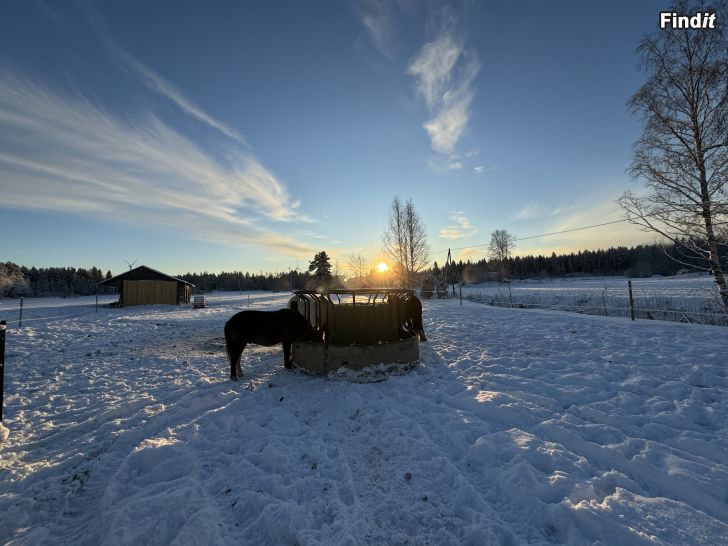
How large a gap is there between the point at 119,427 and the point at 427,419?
4.03 metres

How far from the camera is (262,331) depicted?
6371 millimetres

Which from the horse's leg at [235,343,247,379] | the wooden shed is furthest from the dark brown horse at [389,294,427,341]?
the wooden shed

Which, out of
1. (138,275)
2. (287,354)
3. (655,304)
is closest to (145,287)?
(138,275)

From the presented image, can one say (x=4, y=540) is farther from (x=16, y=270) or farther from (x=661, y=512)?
(x=16, y=270)

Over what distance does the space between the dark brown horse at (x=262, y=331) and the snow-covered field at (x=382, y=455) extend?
474 mm

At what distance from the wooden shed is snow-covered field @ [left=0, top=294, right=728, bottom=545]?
28.9 meters

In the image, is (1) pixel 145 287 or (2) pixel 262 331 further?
(1) pixel 145 287

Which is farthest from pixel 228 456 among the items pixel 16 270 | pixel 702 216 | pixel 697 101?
pixel 16 270

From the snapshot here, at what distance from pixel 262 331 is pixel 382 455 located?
3780 millimetres

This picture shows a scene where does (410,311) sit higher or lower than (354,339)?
higher

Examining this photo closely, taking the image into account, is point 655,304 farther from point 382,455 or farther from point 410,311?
point 382,455

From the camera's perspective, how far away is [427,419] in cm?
414

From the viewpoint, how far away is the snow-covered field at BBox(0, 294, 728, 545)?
2.43 m

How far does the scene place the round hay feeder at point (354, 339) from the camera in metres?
5.80
